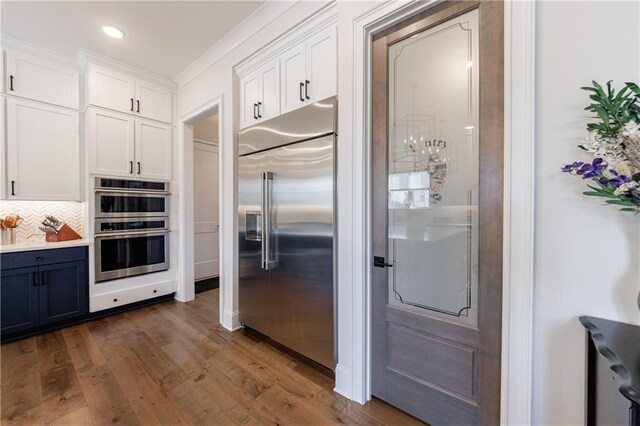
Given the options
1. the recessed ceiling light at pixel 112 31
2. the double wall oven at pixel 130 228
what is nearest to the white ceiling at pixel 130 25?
the recessed ceiling light at pixel 112 31

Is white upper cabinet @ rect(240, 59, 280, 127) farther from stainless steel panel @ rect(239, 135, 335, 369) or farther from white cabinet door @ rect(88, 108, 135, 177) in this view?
white cabinet door @ rect(88, 108, 135, 177)

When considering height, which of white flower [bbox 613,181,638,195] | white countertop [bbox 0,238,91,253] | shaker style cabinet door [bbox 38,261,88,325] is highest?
white flower [bbox 613,181,638,195]

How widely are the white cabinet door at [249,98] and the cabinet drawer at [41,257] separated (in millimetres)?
2299

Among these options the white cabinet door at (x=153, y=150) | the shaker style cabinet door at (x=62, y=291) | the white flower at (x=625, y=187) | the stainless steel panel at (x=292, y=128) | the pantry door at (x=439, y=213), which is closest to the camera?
the white flower at (x=625, y=187)

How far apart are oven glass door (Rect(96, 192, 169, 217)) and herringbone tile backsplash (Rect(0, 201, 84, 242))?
1.70ft

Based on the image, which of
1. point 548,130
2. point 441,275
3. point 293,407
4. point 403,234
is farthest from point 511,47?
point 293,407

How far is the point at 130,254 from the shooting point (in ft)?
10.8

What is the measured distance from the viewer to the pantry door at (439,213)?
131cm

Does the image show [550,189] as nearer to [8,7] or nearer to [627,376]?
[627,376]

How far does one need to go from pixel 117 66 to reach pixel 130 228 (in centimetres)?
195

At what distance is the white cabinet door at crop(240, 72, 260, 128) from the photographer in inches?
102

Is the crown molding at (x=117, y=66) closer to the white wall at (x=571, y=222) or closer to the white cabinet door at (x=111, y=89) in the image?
the white cabinet door at (x=111, y=89)

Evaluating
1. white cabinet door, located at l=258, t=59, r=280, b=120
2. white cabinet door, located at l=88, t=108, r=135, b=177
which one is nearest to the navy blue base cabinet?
white cabinet door, located at l=88, t=108, r=135, b=177

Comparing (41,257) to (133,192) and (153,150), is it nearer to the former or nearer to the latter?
(133,192)
